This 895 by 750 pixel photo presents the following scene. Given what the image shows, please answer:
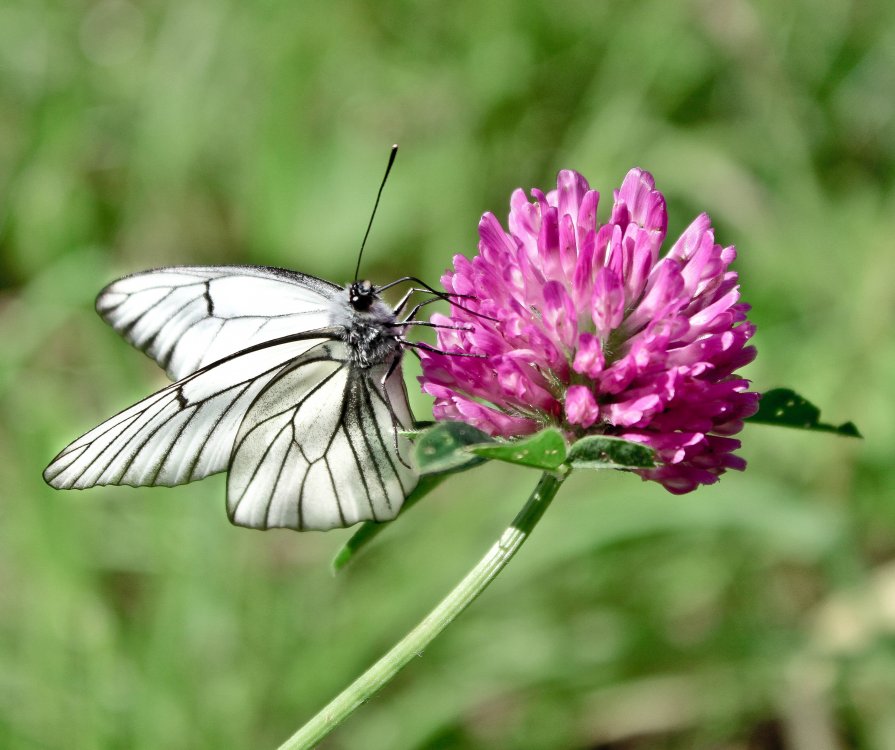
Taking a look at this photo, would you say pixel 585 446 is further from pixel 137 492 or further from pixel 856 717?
pixel 137 492

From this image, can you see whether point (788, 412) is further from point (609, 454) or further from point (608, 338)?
point (609, 454)

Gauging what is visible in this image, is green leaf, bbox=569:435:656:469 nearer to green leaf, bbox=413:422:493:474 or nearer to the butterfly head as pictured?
green leaf, bbox=413:422:493:474

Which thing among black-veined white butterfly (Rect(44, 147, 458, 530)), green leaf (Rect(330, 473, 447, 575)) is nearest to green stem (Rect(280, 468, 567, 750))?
green leaf (Rect(330, 473, 447, 575))

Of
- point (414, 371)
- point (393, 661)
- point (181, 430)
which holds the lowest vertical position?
point (393, 661)

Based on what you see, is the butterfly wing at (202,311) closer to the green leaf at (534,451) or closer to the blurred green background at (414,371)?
the green leaf at (534,451)

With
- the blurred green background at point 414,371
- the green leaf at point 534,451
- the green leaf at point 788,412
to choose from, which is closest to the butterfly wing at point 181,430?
the green leaf at point 534,451

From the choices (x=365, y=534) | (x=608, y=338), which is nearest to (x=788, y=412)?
(x=608, y=338)
